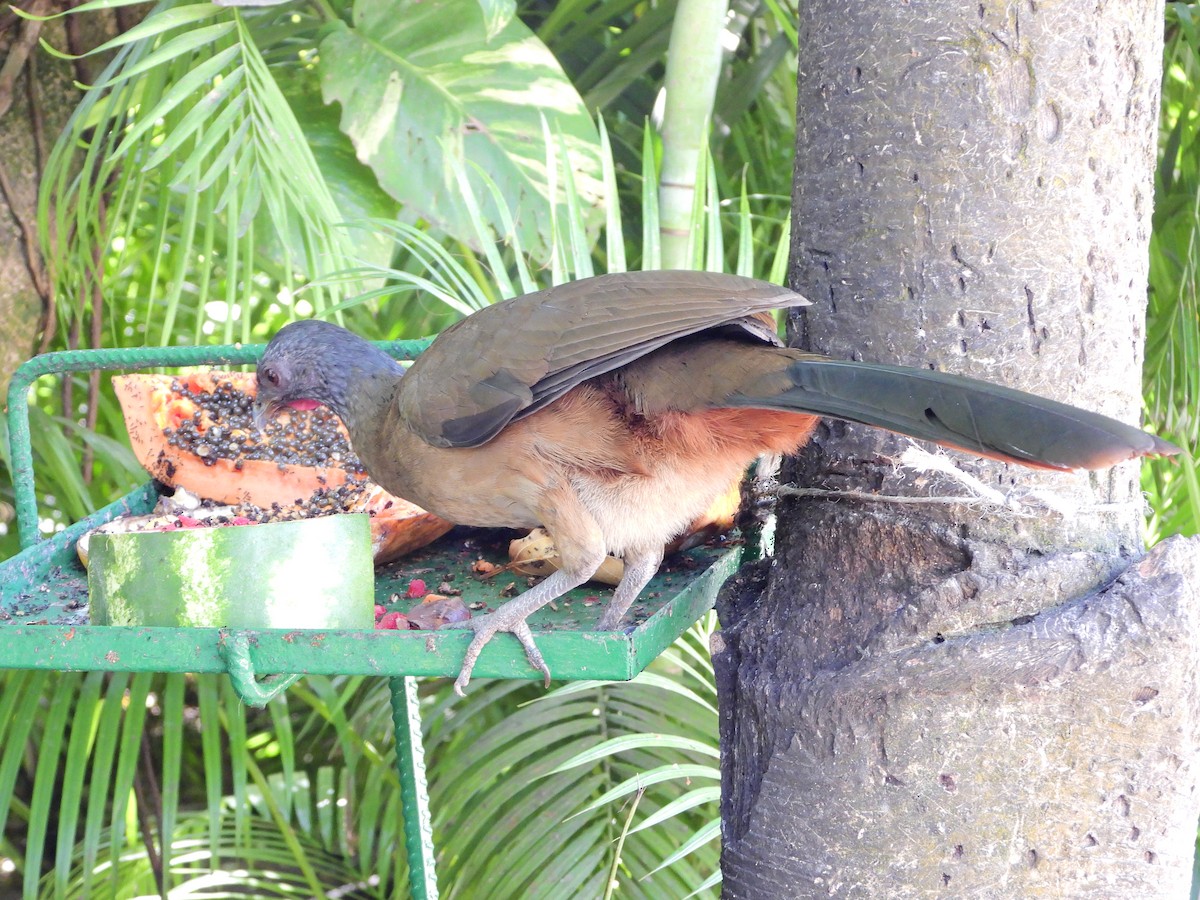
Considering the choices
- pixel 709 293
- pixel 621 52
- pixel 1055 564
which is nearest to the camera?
pixel 1055 564

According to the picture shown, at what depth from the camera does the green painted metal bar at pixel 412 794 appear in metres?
2.11

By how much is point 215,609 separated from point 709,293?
72 centimetres

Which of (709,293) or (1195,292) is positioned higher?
(709,293)

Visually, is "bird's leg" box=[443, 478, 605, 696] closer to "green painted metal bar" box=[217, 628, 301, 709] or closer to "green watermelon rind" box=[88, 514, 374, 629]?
"green watermelon rind" box=[88, 514, 374, 629]

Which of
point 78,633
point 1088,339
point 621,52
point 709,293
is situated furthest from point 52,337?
point 1088,339

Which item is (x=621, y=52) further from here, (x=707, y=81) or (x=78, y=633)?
(x=78, y=633)

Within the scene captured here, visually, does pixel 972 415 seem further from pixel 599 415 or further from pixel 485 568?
pixel 485 568

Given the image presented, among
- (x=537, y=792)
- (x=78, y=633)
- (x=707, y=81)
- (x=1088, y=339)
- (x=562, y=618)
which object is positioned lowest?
(x=537, y=792)

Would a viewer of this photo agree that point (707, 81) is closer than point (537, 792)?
Yes

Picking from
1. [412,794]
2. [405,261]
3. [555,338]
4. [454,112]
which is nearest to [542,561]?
[555,338]

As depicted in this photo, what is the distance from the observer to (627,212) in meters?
3.71

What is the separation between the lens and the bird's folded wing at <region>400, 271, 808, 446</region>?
4.94ft

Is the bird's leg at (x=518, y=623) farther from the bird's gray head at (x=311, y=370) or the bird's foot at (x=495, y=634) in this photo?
the bird's gray head at (x=311, y=370)

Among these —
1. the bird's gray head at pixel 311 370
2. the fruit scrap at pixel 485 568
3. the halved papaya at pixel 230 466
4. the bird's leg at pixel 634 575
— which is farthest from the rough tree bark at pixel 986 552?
the bird's gray head at pixel 311 370
